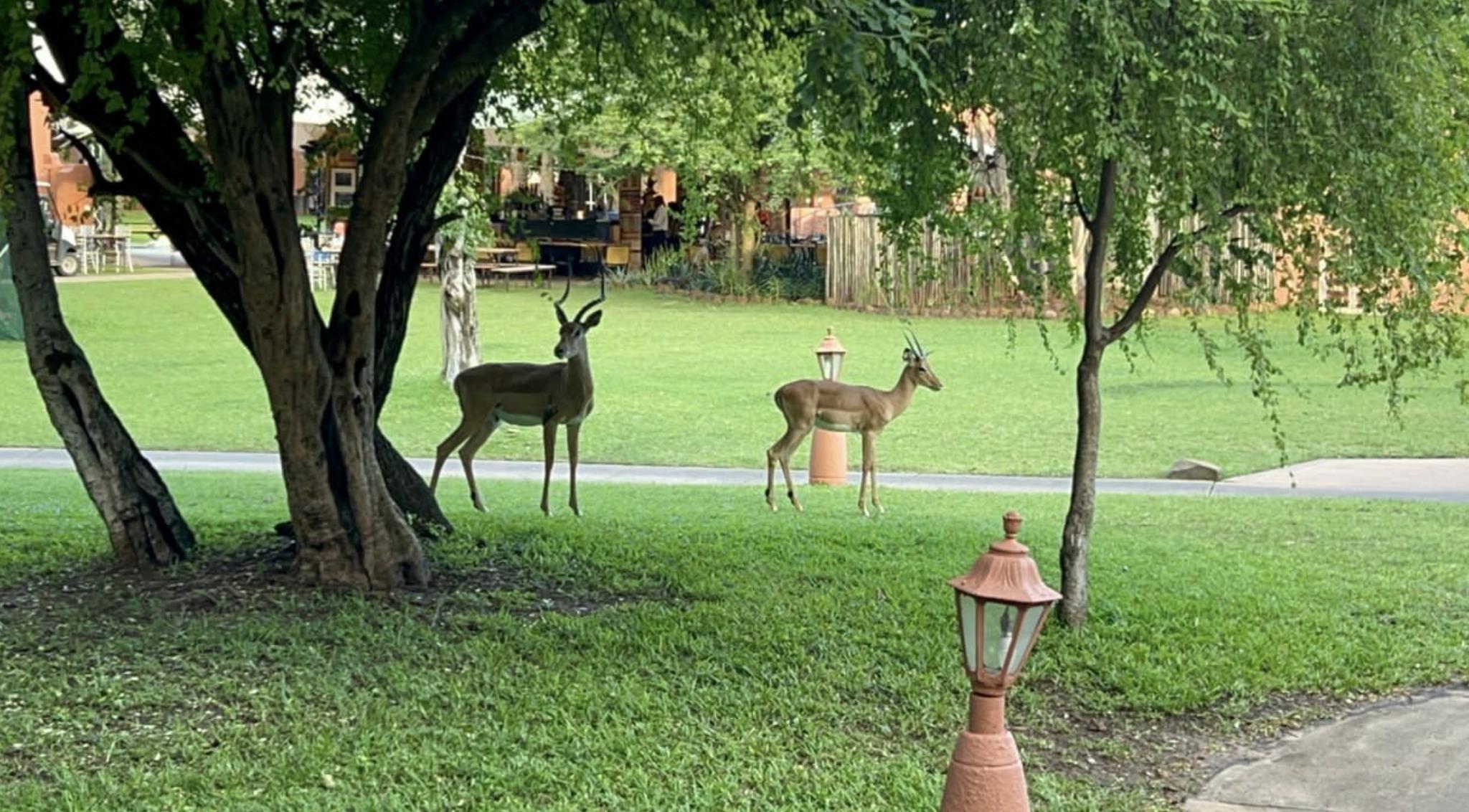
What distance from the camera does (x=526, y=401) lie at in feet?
37.3

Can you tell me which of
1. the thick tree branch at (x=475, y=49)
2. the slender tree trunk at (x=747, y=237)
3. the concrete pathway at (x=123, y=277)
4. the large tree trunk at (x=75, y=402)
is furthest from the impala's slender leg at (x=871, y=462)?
the concrete pathway at (x=123, y=277)

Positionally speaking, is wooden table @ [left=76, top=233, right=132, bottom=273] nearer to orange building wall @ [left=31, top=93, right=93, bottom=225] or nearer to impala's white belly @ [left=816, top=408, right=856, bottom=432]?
orange building wall @ [left=31, top=93, right=93, bottom=225]

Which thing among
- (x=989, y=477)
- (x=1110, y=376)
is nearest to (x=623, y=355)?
(x=1110, y=376)

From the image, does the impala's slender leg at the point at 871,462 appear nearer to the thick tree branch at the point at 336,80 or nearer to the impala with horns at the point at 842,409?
the impala with horns at the point at 842,409

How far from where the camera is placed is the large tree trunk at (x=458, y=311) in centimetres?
1964

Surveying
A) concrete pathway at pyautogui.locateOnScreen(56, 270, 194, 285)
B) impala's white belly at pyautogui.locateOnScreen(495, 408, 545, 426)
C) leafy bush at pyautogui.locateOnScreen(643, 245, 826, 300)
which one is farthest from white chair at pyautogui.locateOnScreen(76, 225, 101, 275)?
impala's white belly at pyautogui.locateOnScreen(495, 408, 545, 426)

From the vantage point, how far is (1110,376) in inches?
886

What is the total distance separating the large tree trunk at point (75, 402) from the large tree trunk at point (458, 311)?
10.7 m

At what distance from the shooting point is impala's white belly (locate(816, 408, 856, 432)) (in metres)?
12.5

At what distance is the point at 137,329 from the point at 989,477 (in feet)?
58.3

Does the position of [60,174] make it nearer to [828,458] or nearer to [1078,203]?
[828,458]

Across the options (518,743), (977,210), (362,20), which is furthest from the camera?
(362,20)

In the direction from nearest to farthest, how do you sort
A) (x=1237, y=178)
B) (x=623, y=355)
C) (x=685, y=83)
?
(x=1237, y=178) → (x=685, y=83) → (x=623, y=355)

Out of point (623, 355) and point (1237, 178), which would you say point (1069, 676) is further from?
point (623, 355)
